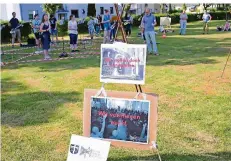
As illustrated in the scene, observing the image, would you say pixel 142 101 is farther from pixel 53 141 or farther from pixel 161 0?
pixel 161 0

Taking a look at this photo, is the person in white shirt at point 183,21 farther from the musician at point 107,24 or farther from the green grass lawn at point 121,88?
the green grass lawn at point 121,88

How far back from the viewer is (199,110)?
564cm

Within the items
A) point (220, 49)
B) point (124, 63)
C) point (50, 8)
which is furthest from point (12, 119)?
point (50, 8)

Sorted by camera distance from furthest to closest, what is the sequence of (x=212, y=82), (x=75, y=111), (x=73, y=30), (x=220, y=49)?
(x=220, y=49) → (x=73, y=30) → (x=212, y=82) → (x=75, y=111)

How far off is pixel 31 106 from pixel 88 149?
10.7 ft

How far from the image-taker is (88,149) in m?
3.30

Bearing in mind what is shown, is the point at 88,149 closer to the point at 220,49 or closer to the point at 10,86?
the point at 10,86

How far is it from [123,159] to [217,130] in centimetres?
159

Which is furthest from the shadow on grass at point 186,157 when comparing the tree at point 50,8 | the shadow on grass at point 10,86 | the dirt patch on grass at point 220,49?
the tree at point 50,8

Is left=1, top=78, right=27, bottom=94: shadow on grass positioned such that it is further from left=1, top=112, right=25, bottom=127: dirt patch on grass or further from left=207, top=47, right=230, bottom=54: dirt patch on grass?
left=207, top=47, right=230, bottom=54: dirt patch on grass

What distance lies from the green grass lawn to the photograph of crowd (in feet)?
2.05

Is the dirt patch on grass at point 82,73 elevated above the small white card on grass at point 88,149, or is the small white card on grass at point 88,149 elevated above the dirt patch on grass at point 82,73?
the small white card on grass at point 88,149

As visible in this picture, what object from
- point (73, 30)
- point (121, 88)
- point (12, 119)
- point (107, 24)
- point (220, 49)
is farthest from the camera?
point (107, 24)

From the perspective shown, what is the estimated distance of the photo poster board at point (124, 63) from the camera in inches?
133
